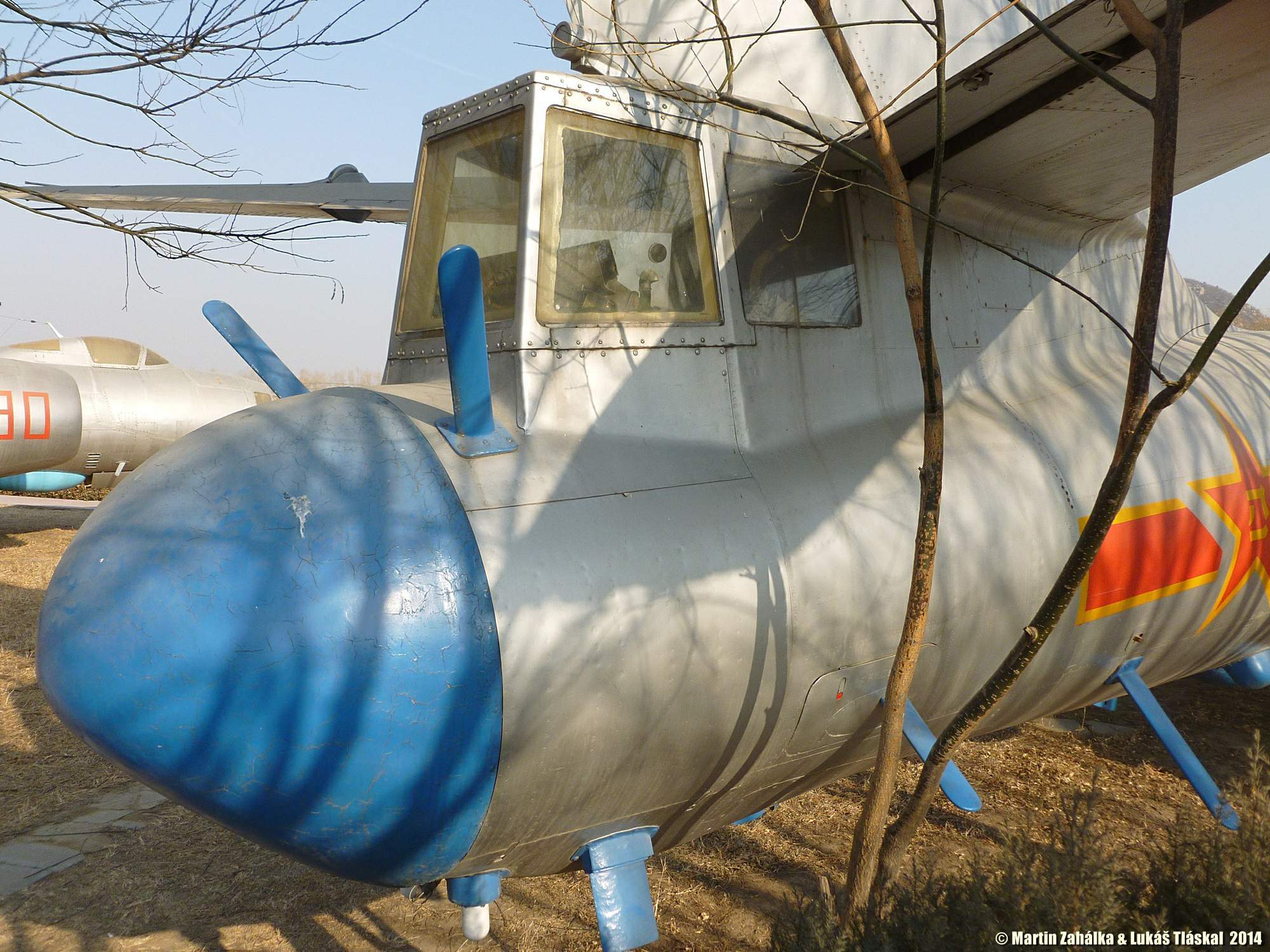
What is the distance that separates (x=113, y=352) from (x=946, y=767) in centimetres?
1321

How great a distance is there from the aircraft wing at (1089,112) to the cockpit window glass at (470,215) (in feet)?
3.87

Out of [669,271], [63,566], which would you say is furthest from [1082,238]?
[63,566]

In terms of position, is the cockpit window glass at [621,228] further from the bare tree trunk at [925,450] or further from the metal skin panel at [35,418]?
the metal skin panel at [35,418]

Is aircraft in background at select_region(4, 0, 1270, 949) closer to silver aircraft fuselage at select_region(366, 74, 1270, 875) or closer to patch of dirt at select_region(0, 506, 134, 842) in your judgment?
silver aircraft fuselage at select_region(366, 74, 1270, 875)

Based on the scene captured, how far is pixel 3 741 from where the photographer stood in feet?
19.7

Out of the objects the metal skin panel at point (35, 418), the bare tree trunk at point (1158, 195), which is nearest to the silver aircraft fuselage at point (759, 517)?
the bare tree trunk at point (1158, 195)

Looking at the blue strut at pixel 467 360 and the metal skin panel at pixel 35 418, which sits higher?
the blue strut at pixel 467 360

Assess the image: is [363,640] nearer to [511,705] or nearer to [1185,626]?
[511,705]

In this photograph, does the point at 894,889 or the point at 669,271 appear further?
the point at 669,271

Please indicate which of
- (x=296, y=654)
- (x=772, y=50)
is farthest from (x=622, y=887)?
(x=772, y=50)

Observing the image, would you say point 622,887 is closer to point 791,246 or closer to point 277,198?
point 791,246

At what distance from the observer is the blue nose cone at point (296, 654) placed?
202 cm

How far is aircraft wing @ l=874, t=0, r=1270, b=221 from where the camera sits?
8.34 feet

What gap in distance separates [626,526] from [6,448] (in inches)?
440
